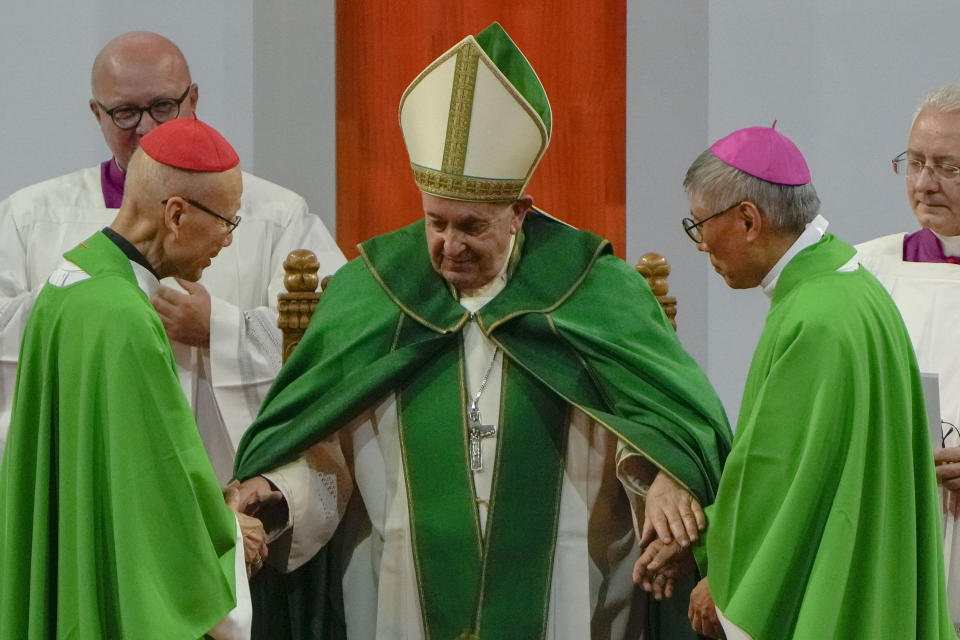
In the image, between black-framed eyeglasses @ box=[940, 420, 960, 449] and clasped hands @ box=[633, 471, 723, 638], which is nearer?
clasped hands @ box=[633, 471, 723, 638]

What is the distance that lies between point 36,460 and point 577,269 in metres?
1.55

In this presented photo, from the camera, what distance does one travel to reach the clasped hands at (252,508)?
12.2 feet

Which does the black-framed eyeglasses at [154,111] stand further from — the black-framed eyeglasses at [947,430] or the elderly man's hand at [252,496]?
the black-framed eyeglasses at [947,430]

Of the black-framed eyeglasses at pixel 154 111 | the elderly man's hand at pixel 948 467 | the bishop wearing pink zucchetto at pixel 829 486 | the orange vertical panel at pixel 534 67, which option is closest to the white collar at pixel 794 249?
the bishop wearing pink zucchetto at pixel 829 486

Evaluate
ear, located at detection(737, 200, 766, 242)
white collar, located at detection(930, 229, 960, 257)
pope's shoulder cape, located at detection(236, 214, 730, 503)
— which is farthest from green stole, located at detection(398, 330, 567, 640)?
white collar, located at detection(930, 229, 960, 257)

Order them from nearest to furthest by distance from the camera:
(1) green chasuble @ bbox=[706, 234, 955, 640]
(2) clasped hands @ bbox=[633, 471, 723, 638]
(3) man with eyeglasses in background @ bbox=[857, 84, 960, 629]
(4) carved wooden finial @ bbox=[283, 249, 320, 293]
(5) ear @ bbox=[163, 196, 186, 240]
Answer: (1) green chasuble @ bbox=[706, 234, 955, 640] → (5) ear @ bbox=[163, 196, 186, 240] → (2) clasped hands @ bbox=[633, 471, 723, 638] → (4) carved wooden finial @ bbox=[283, 249, 320, 293] → (3) man with eyeglasses in background @ bbox=[857, 84, 960, 629]

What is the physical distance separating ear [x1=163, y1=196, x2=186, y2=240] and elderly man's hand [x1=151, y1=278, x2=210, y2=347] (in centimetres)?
100

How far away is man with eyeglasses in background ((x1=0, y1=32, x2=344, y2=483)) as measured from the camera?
4.67 m

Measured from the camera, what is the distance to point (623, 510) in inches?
165

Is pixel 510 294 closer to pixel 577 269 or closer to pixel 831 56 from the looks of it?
pixel 577 269

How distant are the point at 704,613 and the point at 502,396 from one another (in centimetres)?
84

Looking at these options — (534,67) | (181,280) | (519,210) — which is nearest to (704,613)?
(519,210)

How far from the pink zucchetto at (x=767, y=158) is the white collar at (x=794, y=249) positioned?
0.12 meters

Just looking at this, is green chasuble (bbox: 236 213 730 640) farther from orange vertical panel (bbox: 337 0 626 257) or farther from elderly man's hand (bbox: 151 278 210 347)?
orange vertical panel (bbox: 337 0 626 257)
